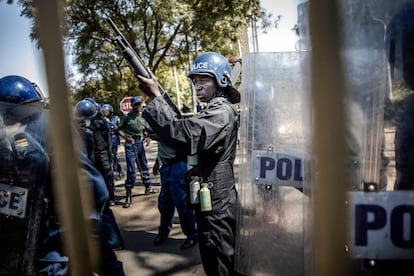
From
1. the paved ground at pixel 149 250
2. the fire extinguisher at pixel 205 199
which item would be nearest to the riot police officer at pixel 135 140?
the paved ground at pixel 149 250

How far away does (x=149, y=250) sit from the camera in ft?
12.1

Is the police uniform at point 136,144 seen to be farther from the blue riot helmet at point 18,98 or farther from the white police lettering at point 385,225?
the white police lettering at point 385,225

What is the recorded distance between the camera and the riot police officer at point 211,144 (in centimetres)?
189

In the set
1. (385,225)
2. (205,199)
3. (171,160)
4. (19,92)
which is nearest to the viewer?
(385,225)

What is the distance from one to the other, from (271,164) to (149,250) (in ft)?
7.30

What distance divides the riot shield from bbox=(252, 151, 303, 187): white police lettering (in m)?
1.06

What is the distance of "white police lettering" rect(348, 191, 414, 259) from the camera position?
981mm

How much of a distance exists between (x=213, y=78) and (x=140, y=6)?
7970 mm

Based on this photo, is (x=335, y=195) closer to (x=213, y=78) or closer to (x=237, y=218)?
(x=237, y=218)

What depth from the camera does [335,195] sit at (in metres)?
0.74

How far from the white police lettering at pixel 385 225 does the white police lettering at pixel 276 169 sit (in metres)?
0.85

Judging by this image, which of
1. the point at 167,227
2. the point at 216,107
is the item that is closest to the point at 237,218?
A: the point at 216,107

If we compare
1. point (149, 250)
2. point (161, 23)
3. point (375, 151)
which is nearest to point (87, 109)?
point (149, 250)

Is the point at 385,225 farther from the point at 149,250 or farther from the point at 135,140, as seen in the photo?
the point at 135,140
